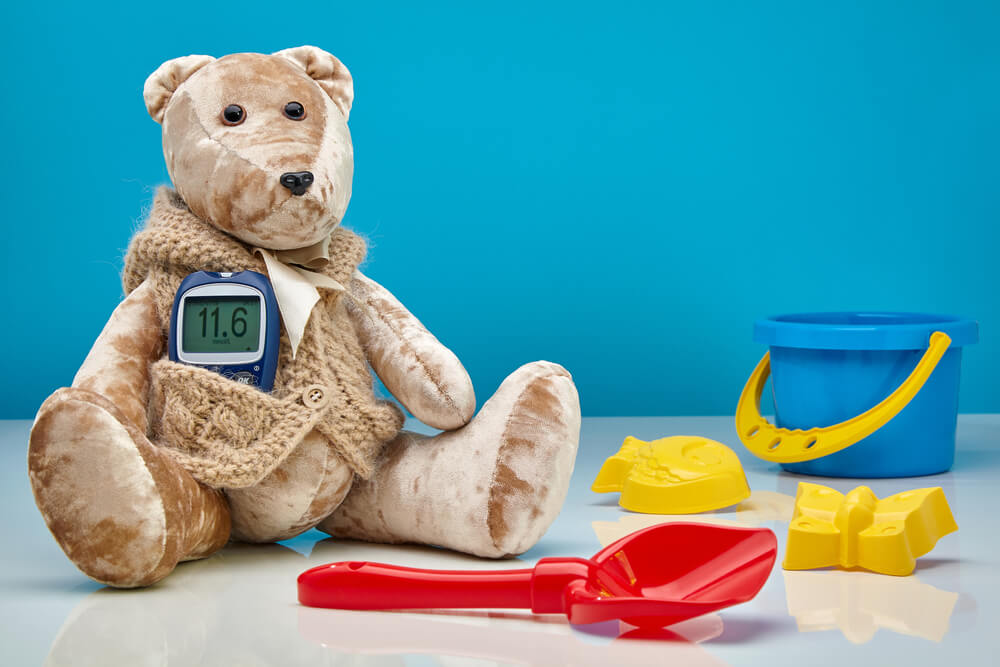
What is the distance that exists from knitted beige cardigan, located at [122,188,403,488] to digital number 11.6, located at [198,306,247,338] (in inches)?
1.6

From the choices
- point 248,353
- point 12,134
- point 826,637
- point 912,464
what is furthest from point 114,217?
point 826,637

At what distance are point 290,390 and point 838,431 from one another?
33.3 inches

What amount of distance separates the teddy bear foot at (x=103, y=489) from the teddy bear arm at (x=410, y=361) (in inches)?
10.7

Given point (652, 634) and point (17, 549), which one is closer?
point (652, 634)

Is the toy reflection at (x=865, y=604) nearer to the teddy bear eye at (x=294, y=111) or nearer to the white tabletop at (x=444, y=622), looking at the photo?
the white tabletop at (x=444, y=622)

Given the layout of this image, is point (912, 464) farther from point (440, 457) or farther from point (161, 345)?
point (161, 345)

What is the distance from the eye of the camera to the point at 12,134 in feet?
7.46

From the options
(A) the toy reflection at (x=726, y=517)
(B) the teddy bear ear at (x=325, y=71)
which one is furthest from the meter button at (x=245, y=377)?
(A) the toy reflection at (x=726, y=517)

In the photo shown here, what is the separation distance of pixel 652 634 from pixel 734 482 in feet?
1.84

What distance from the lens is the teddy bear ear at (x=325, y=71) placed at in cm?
119

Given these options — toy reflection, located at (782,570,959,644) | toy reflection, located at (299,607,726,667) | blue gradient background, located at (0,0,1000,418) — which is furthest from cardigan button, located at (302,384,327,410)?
blue gradient background, located at (0,0,1000,418)

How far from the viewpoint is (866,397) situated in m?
1.57

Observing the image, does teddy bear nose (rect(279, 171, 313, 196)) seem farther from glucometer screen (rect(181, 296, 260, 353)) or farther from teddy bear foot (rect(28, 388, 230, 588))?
teddy bear foot (rect(28, 388, 230, 588))

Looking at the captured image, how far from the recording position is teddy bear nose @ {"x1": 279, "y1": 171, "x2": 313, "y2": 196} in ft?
3.44
